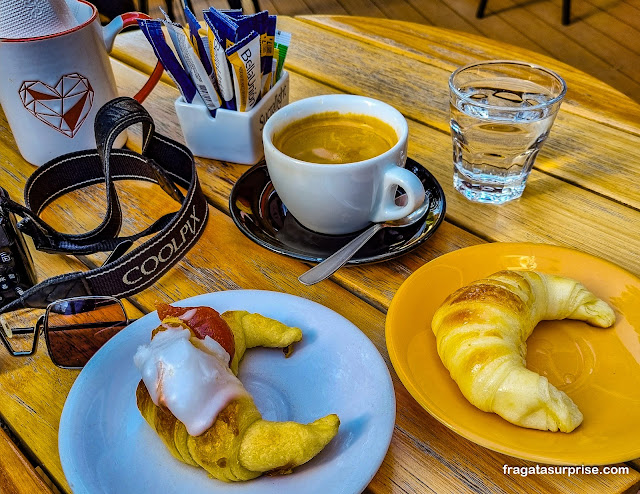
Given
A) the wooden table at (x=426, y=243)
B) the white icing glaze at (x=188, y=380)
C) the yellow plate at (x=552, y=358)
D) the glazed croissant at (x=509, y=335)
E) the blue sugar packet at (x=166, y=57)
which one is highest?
the blue sugar packet at (x=166, y=57)

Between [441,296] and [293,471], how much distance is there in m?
0.29

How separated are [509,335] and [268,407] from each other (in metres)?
0.26

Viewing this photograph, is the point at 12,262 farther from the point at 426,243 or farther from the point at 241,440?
the point at 426,243

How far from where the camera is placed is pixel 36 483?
59cm

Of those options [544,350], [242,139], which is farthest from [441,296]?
[242,139]

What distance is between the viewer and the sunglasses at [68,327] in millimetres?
718

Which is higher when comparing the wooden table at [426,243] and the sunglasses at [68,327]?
the sunglasses at [68,327]

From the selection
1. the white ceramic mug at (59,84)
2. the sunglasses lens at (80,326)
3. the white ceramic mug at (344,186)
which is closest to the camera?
the sunglasses lens at (80,326)

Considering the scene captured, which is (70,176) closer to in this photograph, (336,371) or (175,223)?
(175,223)

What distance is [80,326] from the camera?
2.41 feet

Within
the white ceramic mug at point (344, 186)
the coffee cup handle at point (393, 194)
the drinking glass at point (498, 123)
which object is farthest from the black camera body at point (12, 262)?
the drinking glass at point (498, 123)

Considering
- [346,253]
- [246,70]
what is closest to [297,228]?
[346,253]

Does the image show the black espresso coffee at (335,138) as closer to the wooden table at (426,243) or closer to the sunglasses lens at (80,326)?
the wooden table at (426,243)

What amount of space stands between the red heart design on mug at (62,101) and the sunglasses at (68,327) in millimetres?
375
